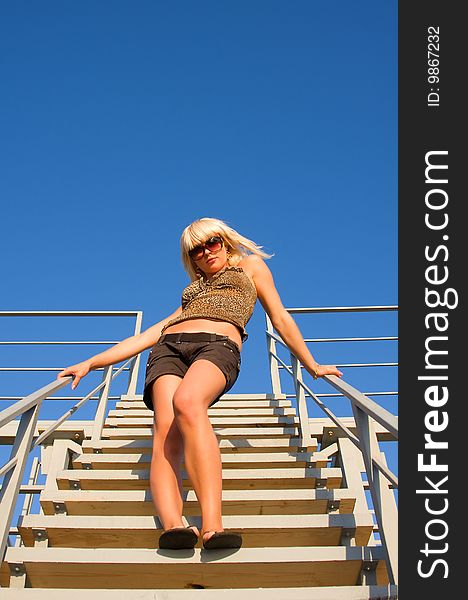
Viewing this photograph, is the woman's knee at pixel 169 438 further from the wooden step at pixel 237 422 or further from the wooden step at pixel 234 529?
the wooden step at pixel 237 422

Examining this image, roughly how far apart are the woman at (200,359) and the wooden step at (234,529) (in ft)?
1.17

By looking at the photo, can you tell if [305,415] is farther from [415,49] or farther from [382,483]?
[415,49]

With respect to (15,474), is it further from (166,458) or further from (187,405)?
(187,405)

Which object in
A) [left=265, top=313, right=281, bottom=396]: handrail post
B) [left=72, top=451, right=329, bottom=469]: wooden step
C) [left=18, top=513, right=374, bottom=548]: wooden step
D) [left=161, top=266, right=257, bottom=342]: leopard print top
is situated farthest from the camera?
[left=265, top=313, right=281, bottom=396]: handrail post

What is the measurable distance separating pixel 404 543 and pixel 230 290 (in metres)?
1.58

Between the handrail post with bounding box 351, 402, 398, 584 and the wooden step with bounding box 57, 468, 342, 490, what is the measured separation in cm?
76

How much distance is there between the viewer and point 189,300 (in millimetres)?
3027

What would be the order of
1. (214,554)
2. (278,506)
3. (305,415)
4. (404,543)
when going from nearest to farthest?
(404,543) < (214,554) < (278,506) < (305,415)

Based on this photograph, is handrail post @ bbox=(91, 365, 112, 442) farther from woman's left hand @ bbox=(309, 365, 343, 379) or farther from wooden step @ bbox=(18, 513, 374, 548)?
woman's left hand @ bbox=(309, 365, 343, 379)

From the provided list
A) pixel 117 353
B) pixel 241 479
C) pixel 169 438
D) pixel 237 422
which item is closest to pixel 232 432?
pixel 237 422

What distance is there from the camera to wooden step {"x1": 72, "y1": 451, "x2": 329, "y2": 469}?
3191 mm

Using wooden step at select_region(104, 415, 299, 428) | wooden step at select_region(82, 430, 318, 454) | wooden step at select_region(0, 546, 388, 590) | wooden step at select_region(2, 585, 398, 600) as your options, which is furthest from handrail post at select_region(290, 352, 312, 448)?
wooden step at select_region(2, 585, 398, 600)

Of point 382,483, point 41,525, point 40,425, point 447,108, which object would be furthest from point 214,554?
point 40,425

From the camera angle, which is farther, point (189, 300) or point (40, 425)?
point (40, 425)
